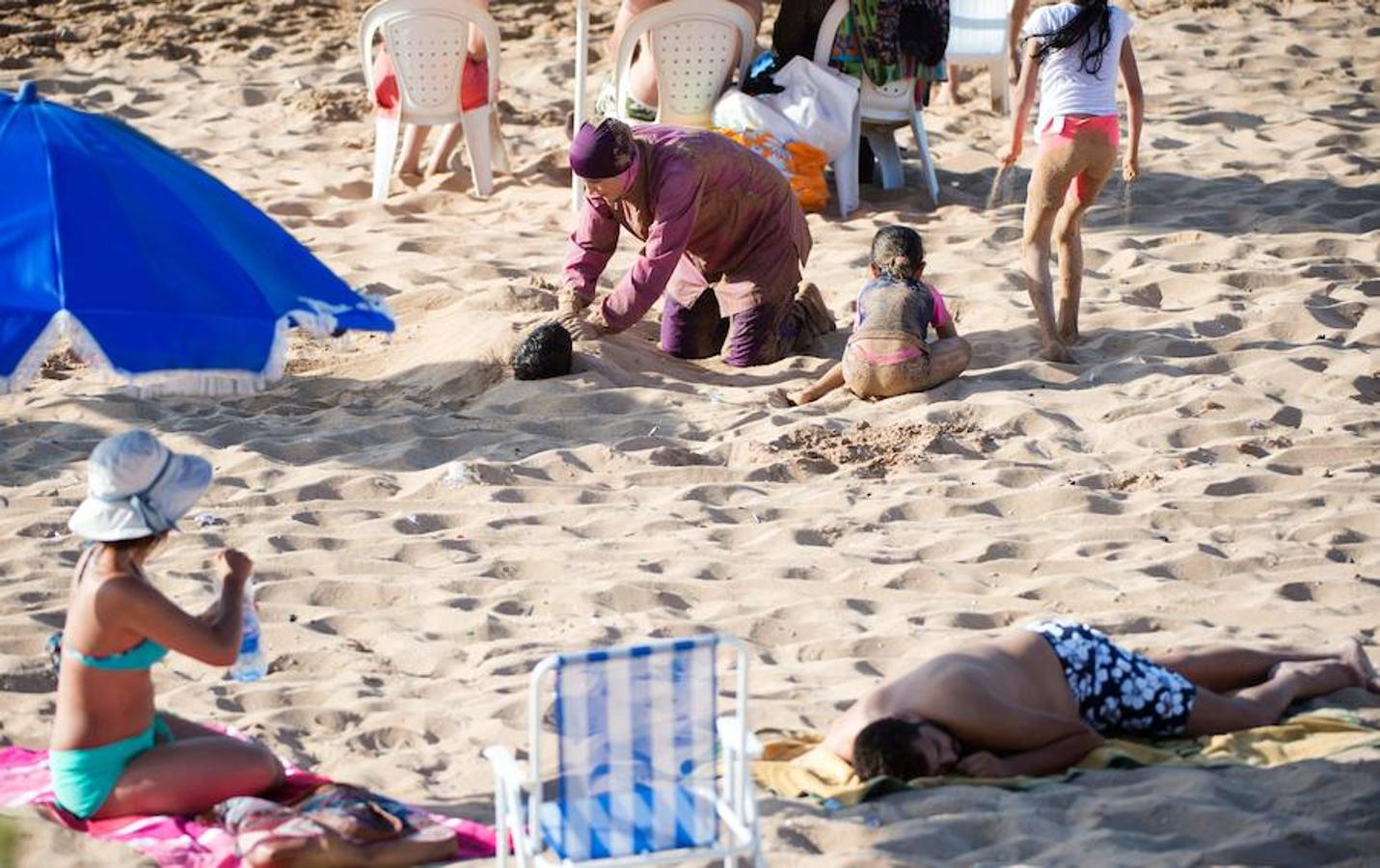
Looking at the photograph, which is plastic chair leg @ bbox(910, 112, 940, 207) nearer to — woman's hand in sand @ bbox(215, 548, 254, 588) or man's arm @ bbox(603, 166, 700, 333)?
man's arm @ bbox(603, 166, 700, 333)

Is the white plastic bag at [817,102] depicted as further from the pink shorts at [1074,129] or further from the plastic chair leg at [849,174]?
the pink shorts at [1074,129]

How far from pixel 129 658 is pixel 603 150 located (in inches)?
136

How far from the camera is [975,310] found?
786cm

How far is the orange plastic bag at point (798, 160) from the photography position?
8.93 metres

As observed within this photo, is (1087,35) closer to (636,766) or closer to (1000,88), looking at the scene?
(1000,88)

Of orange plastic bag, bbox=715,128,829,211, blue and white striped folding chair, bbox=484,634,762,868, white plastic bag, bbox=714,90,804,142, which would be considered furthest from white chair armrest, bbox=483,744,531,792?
white plastic bag, bbox=714,90,804,142

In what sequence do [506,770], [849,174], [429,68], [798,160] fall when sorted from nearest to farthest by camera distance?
[506,770]
[798,160]
[849,174]
[429,68]

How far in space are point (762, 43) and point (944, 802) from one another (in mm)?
8828

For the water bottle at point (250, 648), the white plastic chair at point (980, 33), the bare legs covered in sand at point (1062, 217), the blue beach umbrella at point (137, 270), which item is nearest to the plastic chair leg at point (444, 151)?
the white plastic chair at point (980, 33)

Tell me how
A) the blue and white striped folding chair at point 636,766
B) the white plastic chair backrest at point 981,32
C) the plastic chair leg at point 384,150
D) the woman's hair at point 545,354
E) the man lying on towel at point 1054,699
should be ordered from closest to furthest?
the blue and white striped folding chair at point 636,766 < the man lying on towel at point 1054,699 < the woman's hair at point 545,354 < the plastic chair leg at point 384,150 < the white plastic chair backrest at point 981,32

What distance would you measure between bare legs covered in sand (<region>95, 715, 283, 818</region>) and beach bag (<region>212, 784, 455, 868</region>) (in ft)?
0.14

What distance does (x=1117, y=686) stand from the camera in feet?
14.2

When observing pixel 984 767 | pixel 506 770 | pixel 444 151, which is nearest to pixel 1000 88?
pixel 444 151

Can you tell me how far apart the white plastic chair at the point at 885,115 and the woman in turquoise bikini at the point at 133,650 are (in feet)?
19.6
